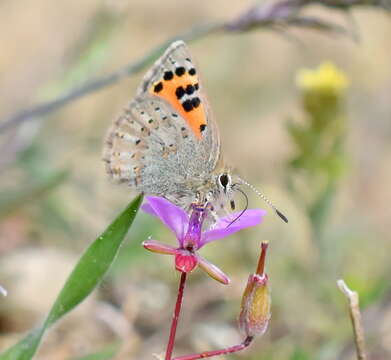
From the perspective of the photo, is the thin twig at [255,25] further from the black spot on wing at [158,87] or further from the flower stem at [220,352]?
the flower stem at [220,352]

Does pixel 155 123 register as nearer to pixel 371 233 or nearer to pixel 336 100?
pixel 336 100

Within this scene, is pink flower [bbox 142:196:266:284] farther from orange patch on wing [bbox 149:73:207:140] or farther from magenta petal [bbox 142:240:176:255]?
orange patch on wing [bbox 149:73:207:140]

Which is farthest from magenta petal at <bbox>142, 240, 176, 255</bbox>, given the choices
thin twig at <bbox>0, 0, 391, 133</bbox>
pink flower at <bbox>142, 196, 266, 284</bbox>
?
thin twig at <bbox>0, 0, 391, 133</bbox>

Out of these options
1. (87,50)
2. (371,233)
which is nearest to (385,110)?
(371,233)

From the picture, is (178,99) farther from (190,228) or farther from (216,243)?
(216,243)

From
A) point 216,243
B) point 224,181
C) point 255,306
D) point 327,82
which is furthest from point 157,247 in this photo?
point 216,243

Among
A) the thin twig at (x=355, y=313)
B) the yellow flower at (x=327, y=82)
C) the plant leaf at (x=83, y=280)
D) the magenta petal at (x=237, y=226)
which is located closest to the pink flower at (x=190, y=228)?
the magenta petal at (x=237, y=226)
